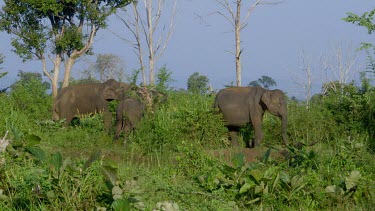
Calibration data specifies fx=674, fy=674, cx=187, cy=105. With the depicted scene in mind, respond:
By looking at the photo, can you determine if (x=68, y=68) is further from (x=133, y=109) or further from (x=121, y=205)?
(x=121, y=205)

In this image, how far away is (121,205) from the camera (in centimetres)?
504

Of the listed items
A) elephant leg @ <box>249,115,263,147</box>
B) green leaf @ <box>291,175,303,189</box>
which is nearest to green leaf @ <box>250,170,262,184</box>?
green leaf @ <box>291,175,303,189</box>

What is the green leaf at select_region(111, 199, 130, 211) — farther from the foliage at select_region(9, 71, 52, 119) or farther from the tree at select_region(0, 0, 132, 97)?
the tree at select_region(0, 0, 132, 97)

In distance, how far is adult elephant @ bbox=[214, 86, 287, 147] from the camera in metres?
13.1

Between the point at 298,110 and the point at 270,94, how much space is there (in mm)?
1224

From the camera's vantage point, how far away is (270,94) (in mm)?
13281

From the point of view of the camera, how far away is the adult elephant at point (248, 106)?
13.1m

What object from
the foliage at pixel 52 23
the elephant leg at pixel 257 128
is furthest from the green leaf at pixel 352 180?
the foliage at pixel 52 23

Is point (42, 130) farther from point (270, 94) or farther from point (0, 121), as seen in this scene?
point (270, 94)

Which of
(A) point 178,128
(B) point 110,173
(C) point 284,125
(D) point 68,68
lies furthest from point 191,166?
(D) point 68,68

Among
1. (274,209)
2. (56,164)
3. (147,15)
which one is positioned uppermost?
(147,15)

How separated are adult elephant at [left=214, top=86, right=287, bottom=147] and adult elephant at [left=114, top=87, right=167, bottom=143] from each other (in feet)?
4.66

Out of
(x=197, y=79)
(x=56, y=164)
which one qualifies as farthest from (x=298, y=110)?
(x=197, y=79)

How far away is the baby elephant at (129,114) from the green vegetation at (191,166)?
303mm
